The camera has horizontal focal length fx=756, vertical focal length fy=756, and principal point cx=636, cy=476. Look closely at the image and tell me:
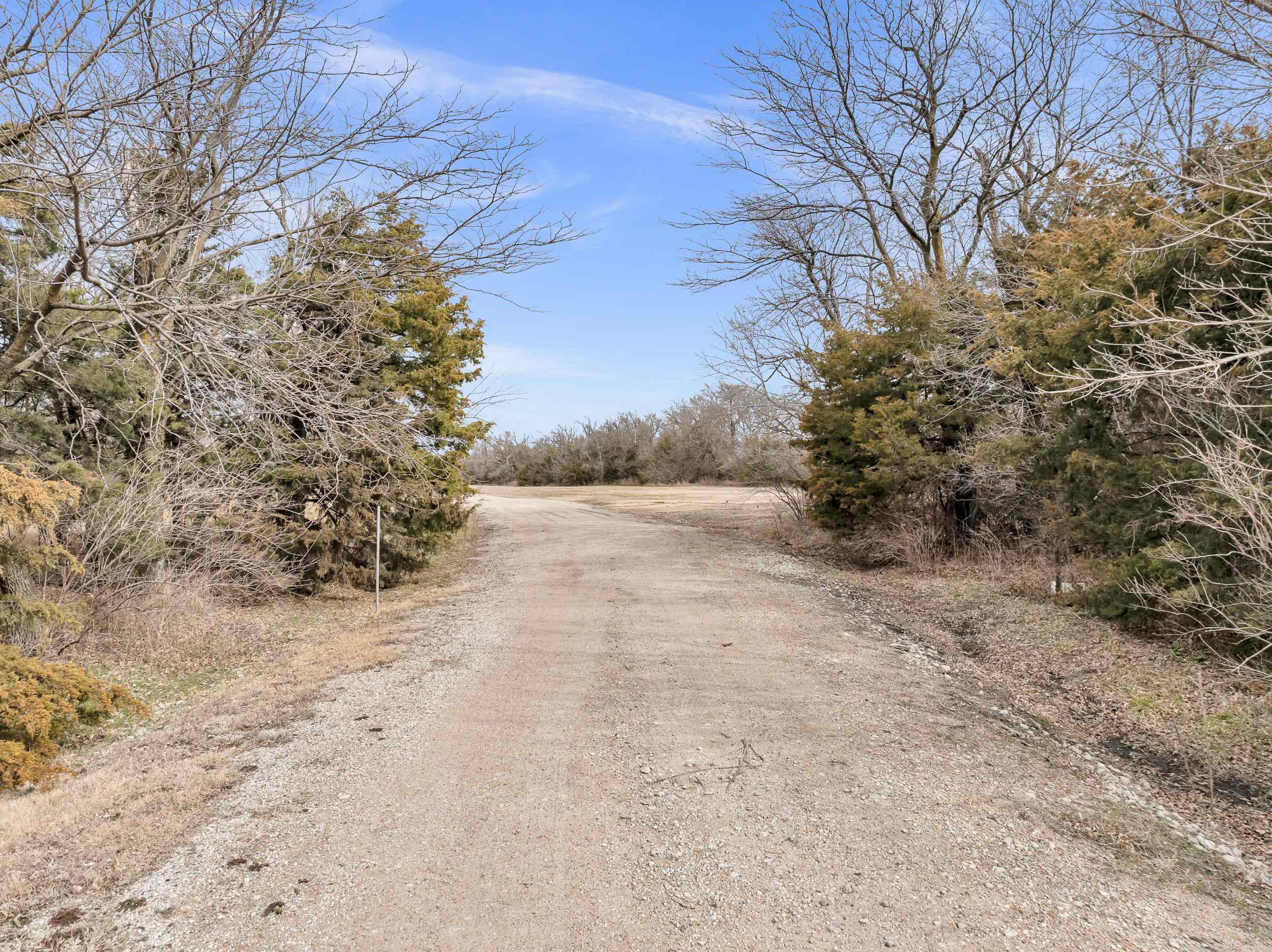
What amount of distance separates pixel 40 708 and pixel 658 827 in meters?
4.32

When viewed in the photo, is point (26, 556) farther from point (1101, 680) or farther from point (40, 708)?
point (1101, 680)

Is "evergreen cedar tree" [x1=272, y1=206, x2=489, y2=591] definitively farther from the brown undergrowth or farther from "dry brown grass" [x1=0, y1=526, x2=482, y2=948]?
the brown undergrowth

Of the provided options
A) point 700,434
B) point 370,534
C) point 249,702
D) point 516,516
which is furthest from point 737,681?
point 700,434

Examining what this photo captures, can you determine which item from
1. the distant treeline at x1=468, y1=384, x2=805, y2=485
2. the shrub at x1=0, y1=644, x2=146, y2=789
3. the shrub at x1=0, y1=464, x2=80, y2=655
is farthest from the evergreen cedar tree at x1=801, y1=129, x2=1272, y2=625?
the distant treeline at x1=468, y1=384, x2=805, y2=485

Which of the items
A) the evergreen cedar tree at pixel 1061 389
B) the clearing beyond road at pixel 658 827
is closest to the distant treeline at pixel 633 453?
the evergreen cedar tree at pixel 1061 389

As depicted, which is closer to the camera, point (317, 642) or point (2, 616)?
point (2, 616)

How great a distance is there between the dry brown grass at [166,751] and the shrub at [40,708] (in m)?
0.18

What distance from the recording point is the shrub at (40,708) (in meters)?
4.92

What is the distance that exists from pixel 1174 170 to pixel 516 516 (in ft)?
77.1

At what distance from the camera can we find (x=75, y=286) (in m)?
7.96

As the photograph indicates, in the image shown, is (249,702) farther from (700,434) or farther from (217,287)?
(700,434)

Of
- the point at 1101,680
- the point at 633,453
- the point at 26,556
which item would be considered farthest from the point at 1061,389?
the point at 633,453

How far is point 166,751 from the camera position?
5.69 meters

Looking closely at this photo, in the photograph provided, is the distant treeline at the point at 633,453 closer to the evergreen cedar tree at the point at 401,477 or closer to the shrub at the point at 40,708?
the evergreen cedar tree at the point at 401,477
